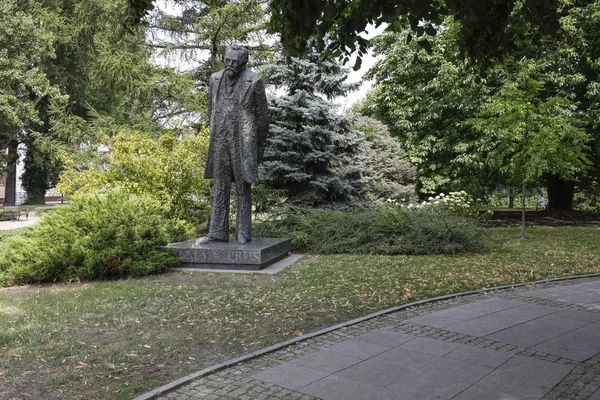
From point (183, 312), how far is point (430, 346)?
3.03 meters

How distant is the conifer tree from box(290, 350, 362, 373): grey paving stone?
1123 cm

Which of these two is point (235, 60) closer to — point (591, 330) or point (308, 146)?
point (308, 146)

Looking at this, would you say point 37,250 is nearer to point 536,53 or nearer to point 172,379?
point 172,379

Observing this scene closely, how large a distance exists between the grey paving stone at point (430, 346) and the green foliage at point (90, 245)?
5.15 metres

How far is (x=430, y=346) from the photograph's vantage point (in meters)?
5.09

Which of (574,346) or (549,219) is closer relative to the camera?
(574,346)

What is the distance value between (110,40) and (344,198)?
13.0 meters

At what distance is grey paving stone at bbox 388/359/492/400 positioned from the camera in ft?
12.8


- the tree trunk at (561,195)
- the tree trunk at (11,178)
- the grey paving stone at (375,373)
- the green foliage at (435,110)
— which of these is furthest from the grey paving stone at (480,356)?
the tree trunk at (11,178)

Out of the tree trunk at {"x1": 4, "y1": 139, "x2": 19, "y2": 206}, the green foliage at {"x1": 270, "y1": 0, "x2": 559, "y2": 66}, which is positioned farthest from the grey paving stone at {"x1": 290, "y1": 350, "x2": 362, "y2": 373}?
the tree trunk at {"x1": 4, "y1": 139, "x2": 19, "y2": 206}

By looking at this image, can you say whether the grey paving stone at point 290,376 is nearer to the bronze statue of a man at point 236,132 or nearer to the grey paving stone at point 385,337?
the grey paving stone at point 385,337

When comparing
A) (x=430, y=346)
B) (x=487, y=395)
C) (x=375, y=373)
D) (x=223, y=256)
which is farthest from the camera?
(x=223, y=256)

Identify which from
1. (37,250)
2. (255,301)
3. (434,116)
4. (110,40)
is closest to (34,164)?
(110,40)

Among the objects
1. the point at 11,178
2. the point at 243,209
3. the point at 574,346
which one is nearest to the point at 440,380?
the point at 574,346
